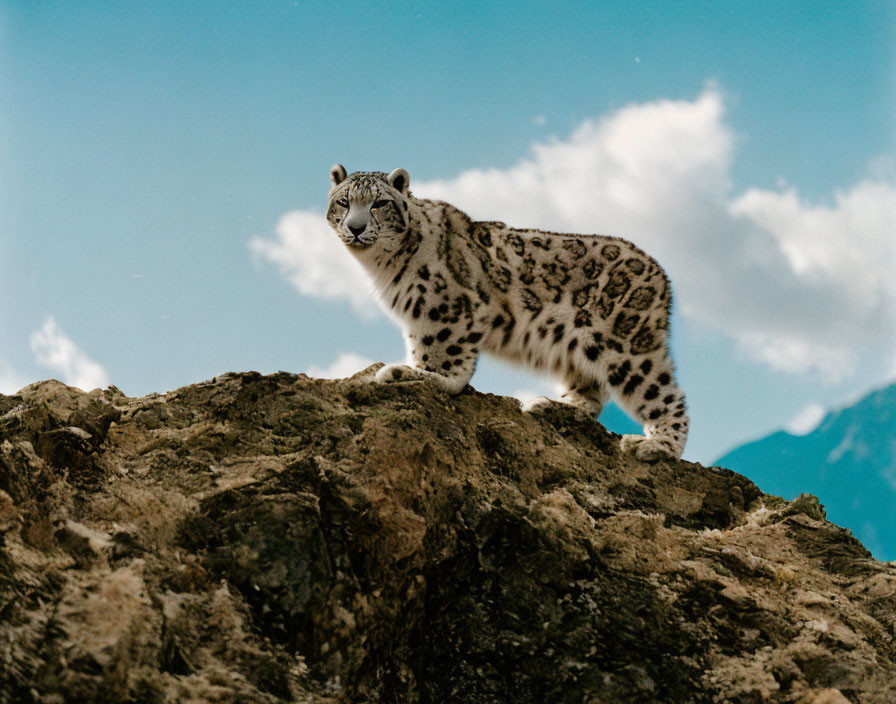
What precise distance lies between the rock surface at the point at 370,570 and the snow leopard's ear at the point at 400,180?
3236 mm

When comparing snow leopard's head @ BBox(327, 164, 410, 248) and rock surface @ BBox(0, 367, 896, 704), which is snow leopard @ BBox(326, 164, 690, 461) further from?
rock surface @ BBox(0, 367, 896, 704)

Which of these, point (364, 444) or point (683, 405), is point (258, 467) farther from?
point (683, 405)

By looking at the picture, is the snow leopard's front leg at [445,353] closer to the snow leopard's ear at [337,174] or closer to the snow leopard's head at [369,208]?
the snow leopard's head at [369,208]

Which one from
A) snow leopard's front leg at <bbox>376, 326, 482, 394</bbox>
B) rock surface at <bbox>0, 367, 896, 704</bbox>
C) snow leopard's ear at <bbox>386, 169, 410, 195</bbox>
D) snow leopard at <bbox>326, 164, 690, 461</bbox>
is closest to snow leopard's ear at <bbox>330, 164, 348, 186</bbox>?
snow leopard at <bbox>326, 164, 690, 461</bbox>

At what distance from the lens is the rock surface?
4.67m

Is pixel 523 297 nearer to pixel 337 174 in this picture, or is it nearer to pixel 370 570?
pixel 337 174

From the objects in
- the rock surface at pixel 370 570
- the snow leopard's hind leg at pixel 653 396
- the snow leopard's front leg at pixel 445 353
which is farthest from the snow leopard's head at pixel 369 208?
the snow leopard's hind leg at pixel 653 396

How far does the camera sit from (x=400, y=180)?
994 cm

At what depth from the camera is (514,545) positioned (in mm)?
6320

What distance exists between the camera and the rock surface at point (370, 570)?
4.67 metres

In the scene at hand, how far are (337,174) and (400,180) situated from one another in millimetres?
869

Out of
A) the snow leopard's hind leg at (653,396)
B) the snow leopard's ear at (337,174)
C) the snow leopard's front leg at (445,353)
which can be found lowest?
the snow leopard's front leg at (445,353)

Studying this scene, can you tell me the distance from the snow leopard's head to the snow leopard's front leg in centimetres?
124

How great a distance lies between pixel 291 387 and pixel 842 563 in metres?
5.13
